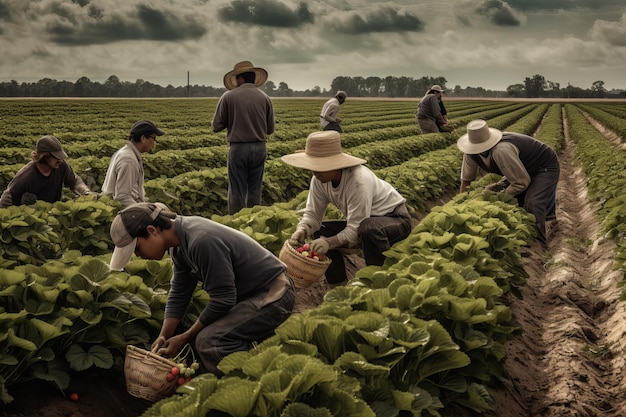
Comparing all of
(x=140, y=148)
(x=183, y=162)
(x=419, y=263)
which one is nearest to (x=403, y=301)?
(x=419, y=263)

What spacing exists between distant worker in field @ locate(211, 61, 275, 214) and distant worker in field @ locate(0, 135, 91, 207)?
2.02m

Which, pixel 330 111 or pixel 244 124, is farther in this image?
pixel 330 111

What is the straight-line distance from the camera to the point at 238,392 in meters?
2.23

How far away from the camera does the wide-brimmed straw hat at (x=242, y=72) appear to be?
26.5 ft

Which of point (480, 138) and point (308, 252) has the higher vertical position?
point (480, 138)

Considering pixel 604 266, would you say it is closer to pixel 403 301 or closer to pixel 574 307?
pixel 574 307

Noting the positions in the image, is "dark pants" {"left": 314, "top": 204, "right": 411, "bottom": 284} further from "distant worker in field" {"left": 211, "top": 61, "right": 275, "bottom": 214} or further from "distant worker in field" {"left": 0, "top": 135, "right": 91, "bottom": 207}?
"distant worker in field" {"left": 0, "top": 135, "right": 91, "bottom": 207}

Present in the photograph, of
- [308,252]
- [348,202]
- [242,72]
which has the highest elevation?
[242,72]

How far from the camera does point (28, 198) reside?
6.71 metres

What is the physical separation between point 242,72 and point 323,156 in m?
3.24

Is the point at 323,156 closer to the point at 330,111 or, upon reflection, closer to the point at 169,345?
the point at 169,345

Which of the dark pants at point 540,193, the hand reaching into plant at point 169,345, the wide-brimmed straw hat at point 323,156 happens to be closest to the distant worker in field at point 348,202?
the wide-brimmed straw hat at point 323,156

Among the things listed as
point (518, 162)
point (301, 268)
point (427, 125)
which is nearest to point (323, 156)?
point (301, 268)

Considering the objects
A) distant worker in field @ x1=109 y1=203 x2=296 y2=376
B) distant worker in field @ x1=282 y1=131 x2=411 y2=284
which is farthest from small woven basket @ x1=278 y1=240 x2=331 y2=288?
distant worker in field @ x1=109 y1=203 x2=296 y2=376
